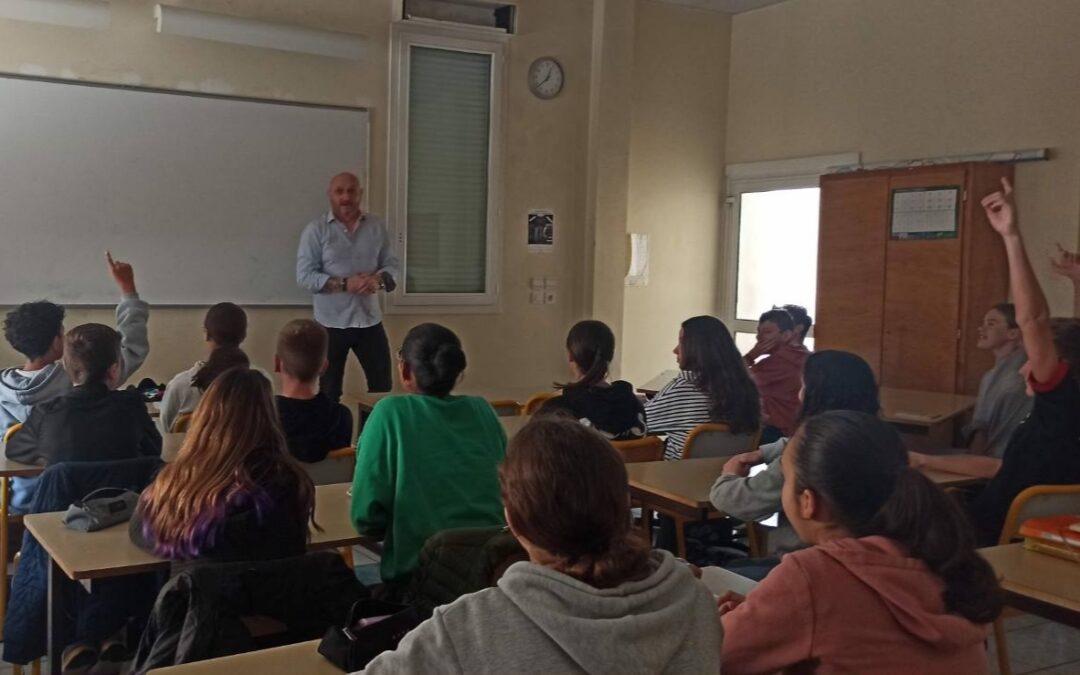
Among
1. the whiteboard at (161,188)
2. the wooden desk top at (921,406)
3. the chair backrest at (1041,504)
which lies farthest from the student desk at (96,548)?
the whiteboard at (161,188)

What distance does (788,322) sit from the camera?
561cm

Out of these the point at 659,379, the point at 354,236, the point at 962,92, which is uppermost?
the point at 962,92

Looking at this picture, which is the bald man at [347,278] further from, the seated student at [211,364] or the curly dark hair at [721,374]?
the curly dark hair at [721,374]

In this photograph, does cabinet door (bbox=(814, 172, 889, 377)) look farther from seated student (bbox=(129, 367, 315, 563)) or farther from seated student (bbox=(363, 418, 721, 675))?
seated student (bbox=(363, 418, 721, 675))

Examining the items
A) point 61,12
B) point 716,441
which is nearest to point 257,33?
point 61,12

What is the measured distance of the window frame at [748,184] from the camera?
23.8 feet

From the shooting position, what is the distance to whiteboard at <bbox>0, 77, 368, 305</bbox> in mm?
5328

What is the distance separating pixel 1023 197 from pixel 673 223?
268cm

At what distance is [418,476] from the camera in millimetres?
2531

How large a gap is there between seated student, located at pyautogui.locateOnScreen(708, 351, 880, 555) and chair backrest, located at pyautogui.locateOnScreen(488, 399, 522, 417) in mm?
2100

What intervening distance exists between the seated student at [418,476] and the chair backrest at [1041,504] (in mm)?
1502

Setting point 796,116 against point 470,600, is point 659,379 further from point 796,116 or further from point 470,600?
point 470,600

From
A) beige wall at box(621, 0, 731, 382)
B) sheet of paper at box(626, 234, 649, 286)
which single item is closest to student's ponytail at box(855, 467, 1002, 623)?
sheet of paper at box(626, 234, 649, 286)

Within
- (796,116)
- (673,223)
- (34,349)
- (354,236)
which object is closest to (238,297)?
(354,236)
